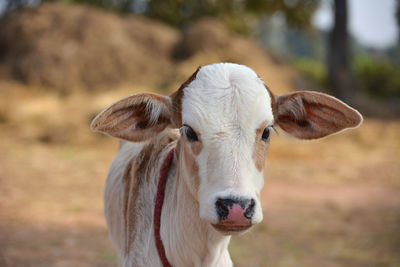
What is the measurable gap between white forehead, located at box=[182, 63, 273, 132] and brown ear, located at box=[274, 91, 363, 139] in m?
0.29

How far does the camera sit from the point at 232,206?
6.52 feet

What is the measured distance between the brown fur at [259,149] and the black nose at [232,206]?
271 mm

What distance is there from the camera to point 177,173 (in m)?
2.67

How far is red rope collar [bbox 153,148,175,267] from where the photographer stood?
256 centimetres

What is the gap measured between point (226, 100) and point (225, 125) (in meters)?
0.14

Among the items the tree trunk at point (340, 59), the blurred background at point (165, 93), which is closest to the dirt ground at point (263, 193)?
the blurred background at point (165, 93)

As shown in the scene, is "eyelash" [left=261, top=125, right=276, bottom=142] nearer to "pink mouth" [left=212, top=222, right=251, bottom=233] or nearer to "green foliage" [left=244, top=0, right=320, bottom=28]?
"pink mouth" [left=212, top=222, right=251, bottom=233]

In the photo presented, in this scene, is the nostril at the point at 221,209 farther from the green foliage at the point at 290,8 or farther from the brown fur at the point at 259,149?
the green foliage at the point at 290,8

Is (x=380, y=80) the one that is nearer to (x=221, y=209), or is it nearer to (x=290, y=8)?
(x=290, y=8)

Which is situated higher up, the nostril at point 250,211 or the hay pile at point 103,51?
the nostril at point 250,211

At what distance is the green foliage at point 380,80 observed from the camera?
17.0m

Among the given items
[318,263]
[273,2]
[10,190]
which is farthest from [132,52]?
[318,263]

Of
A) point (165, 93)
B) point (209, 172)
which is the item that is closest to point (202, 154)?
point (209, 172)

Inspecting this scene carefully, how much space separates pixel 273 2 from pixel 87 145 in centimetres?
778
